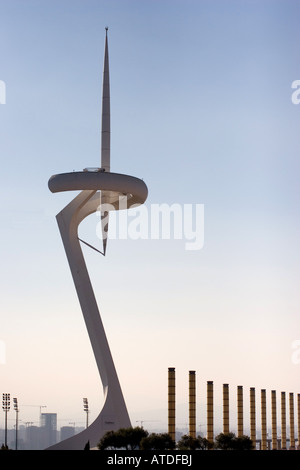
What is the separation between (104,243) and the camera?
186 feet

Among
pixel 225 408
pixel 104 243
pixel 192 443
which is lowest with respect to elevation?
pixel 192 443

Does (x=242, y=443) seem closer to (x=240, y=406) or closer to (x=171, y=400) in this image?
(x=171, y=400)

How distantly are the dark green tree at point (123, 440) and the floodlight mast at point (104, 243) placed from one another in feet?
8.59

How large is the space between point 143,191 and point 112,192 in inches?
78.2

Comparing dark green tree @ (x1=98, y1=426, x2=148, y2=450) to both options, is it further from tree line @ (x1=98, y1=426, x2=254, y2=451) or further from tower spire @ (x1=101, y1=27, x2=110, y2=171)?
tower spire @ (x1=101, y1=27, x2=110, y2=171)

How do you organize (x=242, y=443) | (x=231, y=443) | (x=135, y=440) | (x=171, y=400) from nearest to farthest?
1. (x=135, y=440)
2. (x=231, y=443)
3. (x=242, y=443)
4. (x=171, y=400)

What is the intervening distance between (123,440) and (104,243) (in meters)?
13.4

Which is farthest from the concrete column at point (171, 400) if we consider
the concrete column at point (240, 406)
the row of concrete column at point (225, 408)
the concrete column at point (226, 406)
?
the concrete column at point (240, 406)

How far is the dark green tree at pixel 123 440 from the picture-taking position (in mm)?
48969

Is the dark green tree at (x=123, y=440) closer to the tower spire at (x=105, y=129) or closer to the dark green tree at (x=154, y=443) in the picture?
the dark green tree at (x=154, y=443)

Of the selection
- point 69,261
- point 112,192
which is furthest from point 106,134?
point 69,261

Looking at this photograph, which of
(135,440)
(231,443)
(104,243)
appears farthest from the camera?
(104,243)

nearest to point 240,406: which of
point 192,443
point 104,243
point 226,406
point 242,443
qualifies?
point 226,406
